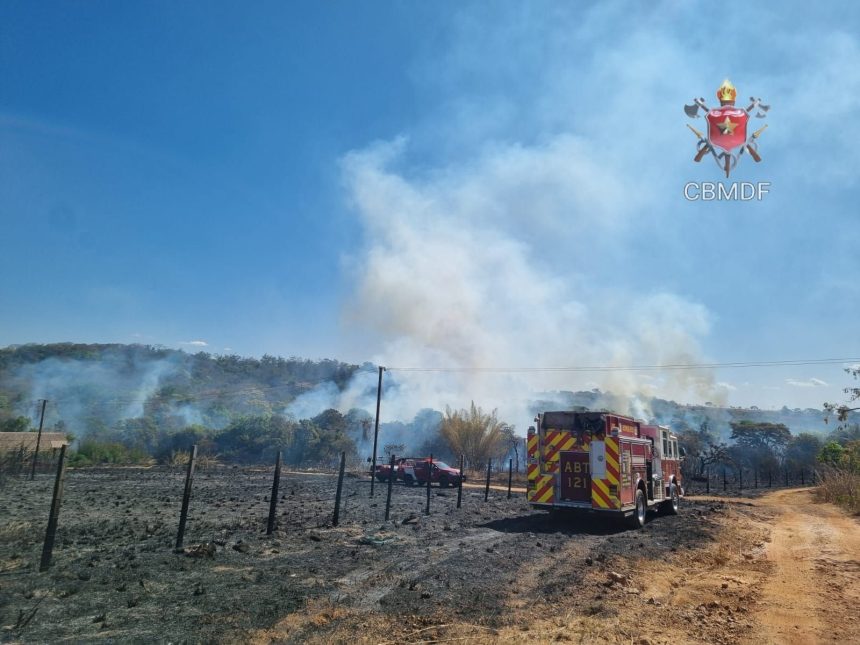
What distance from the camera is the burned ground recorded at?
558cm

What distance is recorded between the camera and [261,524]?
482 inches

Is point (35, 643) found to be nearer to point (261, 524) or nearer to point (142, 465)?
point (261, 524)

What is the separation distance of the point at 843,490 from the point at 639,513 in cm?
1285

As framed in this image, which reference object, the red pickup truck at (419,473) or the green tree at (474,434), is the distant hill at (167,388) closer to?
the green tree at (474,434)

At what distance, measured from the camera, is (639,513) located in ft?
47.7

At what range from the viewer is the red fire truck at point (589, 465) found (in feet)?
43.3

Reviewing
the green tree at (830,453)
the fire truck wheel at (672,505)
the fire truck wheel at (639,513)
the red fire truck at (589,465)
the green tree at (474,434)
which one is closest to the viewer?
the red fire truck at (589,465)

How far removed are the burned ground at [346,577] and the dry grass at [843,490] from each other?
8.88 metres

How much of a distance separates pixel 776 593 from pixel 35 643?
29.7 ft

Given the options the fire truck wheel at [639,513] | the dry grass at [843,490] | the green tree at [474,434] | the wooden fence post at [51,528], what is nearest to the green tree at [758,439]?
the green tree at [474,434]

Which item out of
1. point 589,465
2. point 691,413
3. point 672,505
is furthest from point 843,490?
point 691,413

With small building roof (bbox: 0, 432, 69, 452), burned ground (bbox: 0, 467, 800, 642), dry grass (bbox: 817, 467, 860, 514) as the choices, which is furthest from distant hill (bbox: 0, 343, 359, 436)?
→ dry grass (bbox: 817, 467, 860, 514)

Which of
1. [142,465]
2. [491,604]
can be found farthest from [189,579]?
[142,465]

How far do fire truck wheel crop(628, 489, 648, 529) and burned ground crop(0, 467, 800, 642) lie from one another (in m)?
0.48
